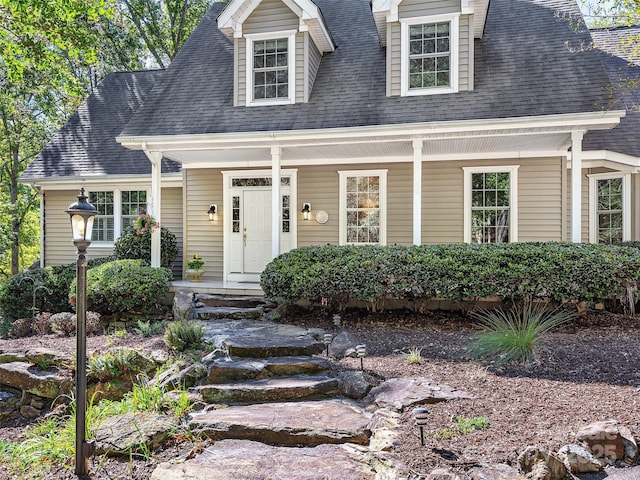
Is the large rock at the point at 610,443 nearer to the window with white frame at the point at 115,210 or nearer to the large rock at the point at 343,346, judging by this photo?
the large rock at the point at 343,346

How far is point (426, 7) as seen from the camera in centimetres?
838

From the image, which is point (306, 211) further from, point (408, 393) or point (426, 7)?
point (408, 393)

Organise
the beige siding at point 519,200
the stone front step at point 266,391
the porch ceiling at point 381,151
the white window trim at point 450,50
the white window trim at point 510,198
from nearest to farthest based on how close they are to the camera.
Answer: the stone front step at point 266,391 → the porch ceiling at point 381,151 → the white window trim at point 450,50 → the beige siding at point 519,200 → the white window trim at point 510,198

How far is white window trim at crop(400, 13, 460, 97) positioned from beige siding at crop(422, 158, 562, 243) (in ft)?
4.99

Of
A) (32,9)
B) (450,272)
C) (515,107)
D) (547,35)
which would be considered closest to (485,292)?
(450,272)

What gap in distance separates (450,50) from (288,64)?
10.2ft

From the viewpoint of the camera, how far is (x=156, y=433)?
3.50m

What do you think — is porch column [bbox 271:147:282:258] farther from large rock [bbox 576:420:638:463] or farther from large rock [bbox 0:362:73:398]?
large rock [bbox 576:420:638:463]

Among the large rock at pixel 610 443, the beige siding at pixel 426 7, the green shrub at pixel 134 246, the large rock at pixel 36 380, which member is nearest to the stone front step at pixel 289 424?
the large rock at pixel 610 443

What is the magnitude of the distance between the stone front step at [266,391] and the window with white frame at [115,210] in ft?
25.8

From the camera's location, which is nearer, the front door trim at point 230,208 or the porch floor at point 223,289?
the porch floor at point 223,289

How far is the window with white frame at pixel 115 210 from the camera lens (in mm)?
11109

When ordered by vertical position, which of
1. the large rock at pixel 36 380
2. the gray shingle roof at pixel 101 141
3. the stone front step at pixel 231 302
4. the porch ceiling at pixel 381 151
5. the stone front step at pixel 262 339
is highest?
the gray shingle roof at pixel 101 141

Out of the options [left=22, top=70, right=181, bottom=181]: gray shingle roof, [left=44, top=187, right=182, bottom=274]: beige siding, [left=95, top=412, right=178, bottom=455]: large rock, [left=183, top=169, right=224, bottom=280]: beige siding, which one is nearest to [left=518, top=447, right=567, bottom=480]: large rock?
[left=95, top=412, right=178, bottom=455]: large rock
